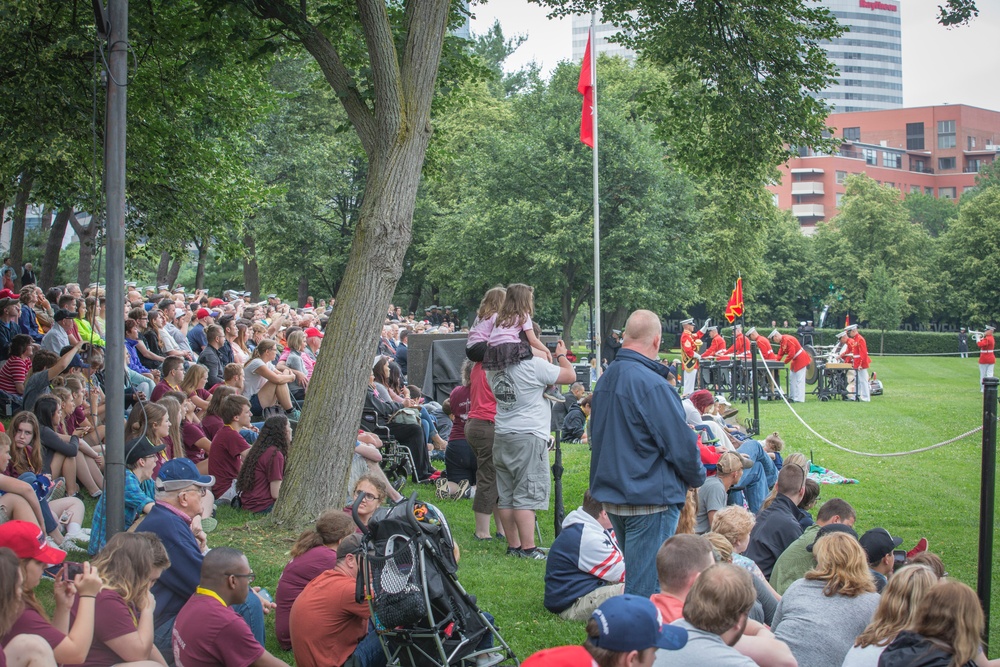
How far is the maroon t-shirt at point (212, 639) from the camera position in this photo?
4777 mm

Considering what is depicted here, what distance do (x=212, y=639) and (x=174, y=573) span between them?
943 millimetres

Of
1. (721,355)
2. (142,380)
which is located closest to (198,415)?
(142,380)

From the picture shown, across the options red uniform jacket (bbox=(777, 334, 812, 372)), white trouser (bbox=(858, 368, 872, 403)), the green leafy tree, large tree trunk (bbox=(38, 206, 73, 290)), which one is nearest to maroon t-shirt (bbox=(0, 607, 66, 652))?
large tree trunk (bbox=(38, 206, 73, 290))

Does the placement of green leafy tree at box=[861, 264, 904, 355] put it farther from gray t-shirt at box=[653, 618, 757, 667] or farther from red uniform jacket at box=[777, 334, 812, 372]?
gray t-shirt at box=[653, 618, 757, 667]

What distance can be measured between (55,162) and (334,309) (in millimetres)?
7170

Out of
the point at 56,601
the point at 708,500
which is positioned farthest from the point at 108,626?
the point at 708,500

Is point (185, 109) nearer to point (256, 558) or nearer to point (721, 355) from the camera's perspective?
point (256, 558)

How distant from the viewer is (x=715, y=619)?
4137mm

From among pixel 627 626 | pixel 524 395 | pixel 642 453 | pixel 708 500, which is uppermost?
pixel 524 395

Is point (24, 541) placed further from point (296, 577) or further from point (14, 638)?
point (296, 577)

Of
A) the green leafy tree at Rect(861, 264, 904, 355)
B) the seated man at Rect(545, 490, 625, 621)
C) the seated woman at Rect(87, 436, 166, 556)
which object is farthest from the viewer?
the green leafy tree at Rect(861, 264, 904, 355)

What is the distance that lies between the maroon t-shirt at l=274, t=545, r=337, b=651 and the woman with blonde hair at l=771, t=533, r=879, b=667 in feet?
8.86

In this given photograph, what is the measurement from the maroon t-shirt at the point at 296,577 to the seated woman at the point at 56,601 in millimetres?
1622

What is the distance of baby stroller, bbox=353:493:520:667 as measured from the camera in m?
5.04
